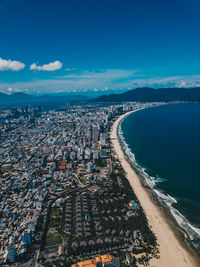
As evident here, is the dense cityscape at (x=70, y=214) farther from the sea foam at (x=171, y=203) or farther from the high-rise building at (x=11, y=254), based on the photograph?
the sea foam at (x=171, y=203)

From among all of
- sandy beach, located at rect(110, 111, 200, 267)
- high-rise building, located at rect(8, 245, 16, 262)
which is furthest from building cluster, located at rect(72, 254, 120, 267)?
high-rise building, located at rect(8, 245, 16, 262)

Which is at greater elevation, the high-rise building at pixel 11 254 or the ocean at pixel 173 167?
the ocean at pixel 173 167

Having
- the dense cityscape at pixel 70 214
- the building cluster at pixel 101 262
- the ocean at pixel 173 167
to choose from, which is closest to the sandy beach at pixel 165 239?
the dense cityscape at pixel 70 214

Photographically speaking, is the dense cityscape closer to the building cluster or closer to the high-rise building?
the high-rise building

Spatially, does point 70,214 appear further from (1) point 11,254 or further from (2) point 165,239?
(2) point 165,239

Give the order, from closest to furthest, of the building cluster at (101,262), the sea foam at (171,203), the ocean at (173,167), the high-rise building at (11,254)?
the building cluster at (101,262) < the high-rise building at (11,254) < the sea foam at (171,203) < the ocean at (173,167)

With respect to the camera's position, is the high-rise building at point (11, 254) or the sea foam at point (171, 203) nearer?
the high-rise building at point (11, 254)

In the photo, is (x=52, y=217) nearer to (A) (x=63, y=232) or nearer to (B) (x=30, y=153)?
(A) (x=63, y=232)
